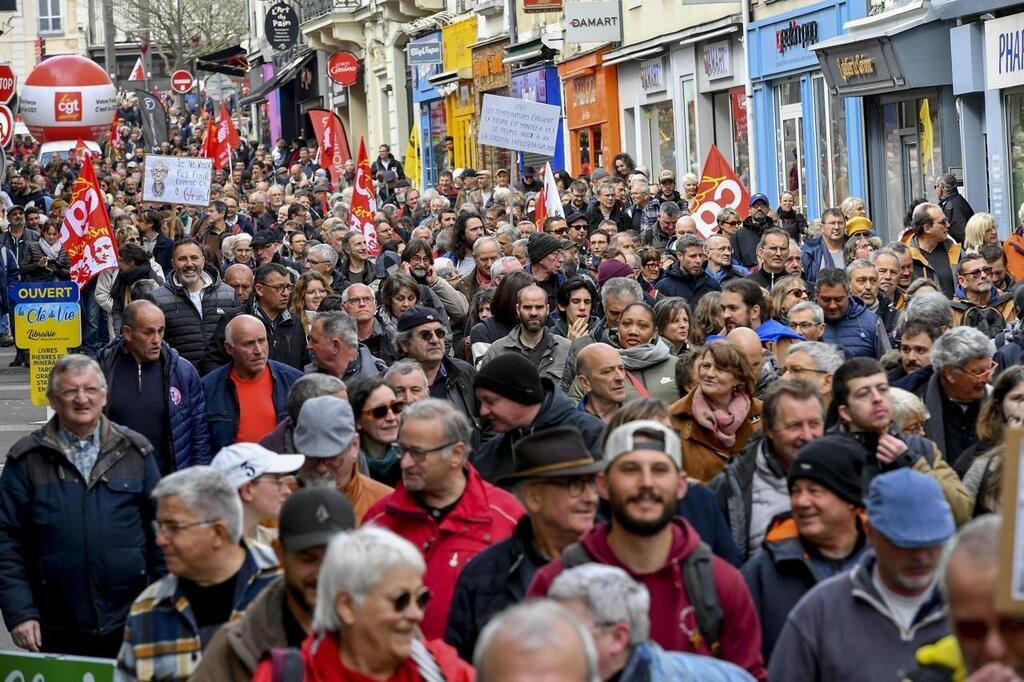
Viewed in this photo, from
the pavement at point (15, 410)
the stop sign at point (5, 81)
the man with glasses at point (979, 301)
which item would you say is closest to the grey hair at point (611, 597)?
the man with glasses at point (979, 301)

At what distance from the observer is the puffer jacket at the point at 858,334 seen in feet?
40.0

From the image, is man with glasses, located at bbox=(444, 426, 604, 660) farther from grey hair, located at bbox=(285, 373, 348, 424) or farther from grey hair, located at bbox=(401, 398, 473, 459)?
grey hair, located at bbox=(285, 373, 348, 424)

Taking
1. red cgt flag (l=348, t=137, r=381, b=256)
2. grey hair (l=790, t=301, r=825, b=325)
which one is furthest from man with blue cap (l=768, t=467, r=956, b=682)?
red cgt flag (l=348, t=137, r=381, b=256)

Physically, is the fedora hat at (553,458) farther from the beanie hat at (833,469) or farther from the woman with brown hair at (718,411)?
the woman with brown hair at (718,411)

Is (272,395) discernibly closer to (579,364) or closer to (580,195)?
(579,364)

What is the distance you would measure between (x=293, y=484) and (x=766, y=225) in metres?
13.8

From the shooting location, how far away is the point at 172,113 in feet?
271

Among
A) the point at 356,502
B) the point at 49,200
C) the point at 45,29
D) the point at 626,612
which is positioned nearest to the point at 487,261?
the point at 356,502

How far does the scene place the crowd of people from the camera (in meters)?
5.06

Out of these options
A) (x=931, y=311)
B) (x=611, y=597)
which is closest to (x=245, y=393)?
(x=931, y=311)

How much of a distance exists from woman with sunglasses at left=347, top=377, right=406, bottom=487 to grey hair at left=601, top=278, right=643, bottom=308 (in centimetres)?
343

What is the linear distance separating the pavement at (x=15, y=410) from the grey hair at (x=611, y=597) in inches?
505

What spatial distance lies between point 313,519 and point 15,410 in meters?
16.4

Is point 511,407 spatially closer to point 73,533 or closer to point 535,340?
point 73,533
